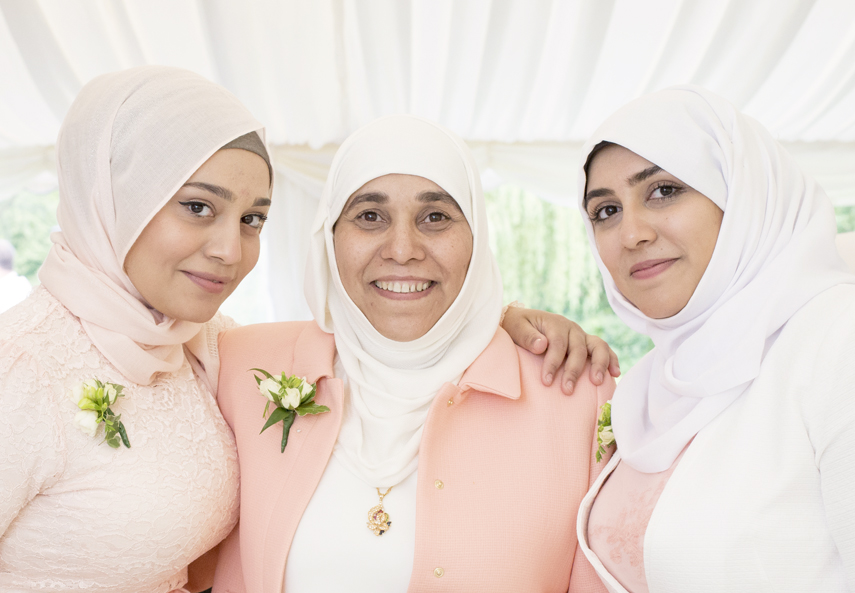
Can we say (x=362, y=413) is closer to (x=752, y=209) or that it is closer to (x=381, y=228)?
(x=381, y=228)

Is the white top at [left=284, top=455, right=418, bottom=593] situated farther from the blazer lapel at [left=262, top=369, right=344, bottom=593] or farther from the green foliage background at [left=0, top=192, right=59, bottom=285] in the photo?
→ the green foliage background at [left=0, top=192, right=59, bottom=285]

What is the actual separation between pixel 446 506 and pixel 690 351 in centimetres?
77

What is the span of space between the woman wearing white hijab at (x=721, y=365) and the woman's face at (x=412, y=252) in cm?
44

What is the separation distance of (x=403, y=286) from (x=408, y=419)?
16.0 inches

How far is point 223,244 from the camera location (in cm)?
184

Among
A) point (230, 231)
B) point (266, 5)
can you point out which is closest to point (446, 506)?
point (230, 231)

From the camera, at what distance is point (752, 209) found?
153cm

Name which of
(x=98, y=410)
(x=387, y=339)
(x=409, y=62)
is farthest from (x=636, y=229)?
(x=409, y=62)

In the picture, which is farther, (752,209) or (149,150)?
(149,150)

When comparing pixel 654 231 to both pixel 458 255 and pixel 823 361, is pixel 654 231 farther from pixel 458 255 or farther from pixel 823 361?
pixel 458 255

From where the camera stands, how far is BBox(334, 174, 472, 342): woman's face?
1947 mm

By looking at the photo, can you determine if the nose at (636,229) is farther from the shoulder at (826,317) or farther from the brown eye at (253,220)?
the brown eye at (253,220)

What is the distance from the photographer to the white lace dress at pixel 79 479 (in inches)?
61.0

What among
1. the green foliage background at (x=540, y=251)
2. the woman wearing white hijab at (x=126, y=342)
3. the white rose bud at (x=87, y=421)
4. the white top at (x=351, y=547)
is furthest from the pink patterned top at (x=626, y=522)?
the green foliage background at (x=540, y=251)
